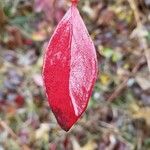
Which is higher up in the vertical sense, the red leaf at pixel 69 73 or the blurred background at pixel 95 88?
the red leaf at pixel 69 73

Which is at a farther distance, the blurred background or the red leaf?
the blurred background

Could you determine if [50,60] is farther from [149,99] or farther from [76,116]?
[149,99]

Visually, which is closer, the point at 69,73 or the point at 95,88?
the point at 69,73

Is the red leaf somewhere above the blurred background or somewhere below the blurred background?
above

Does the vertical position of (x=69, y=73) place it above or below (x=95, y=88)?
above

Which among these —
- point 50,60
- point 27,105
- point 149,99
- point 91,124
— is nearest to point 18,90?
point 27,105
